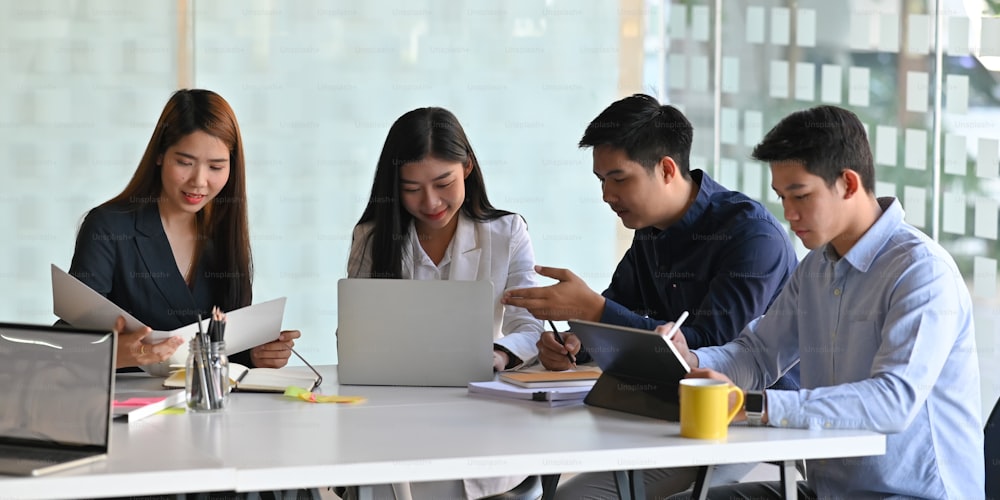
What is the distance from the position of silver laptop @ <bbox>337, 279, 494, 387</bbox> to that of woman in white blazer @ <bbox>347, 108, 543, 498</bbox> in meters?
0.33

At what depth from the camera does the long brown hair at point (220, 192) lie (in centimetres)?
271

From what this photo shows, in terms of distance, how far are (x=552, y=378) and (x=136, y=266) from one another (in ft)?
3.64

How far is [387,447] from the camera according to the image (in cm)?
168

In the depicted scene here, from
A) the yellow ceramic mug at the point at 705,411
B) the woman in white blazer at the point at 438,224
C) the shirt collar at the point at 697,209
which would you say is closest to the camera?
the yellow ceramic mug at the point at 705,411

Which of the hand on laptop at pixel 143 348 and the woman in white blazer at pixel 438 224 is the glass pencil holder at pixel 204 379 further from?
the woman in white blazer at pixel 438 224

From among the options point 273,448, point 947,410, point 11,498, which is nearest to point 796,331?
point 947,410

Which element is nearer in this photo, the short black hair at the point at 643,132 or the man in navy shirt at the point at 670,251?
the man in navy shirt at the point at 670,251

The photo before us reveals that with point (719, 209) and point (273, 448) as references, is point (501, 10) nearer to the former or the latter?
point (719, 209)

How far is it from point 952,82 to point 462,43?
6.65 ft

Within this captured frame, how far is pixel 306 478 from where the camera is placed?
1541 mm

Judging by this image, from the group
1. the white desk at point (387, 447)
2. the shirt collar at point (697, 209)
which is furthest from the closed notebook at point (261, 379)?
the shirt collar at point (697, 209)

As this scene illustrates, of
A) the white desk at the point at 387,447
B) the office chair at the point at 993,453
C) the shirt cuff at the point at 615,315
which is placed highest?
the shirt cuff at the point at 615,315

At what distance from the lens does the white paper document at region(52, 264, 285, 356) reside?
2172mm

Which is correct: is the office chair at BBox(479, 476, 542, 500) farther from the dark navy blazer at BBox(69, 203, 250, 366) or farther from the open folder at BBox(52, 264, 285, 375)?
the dark navy blazer at BBox(69, 203, 250, 366)
